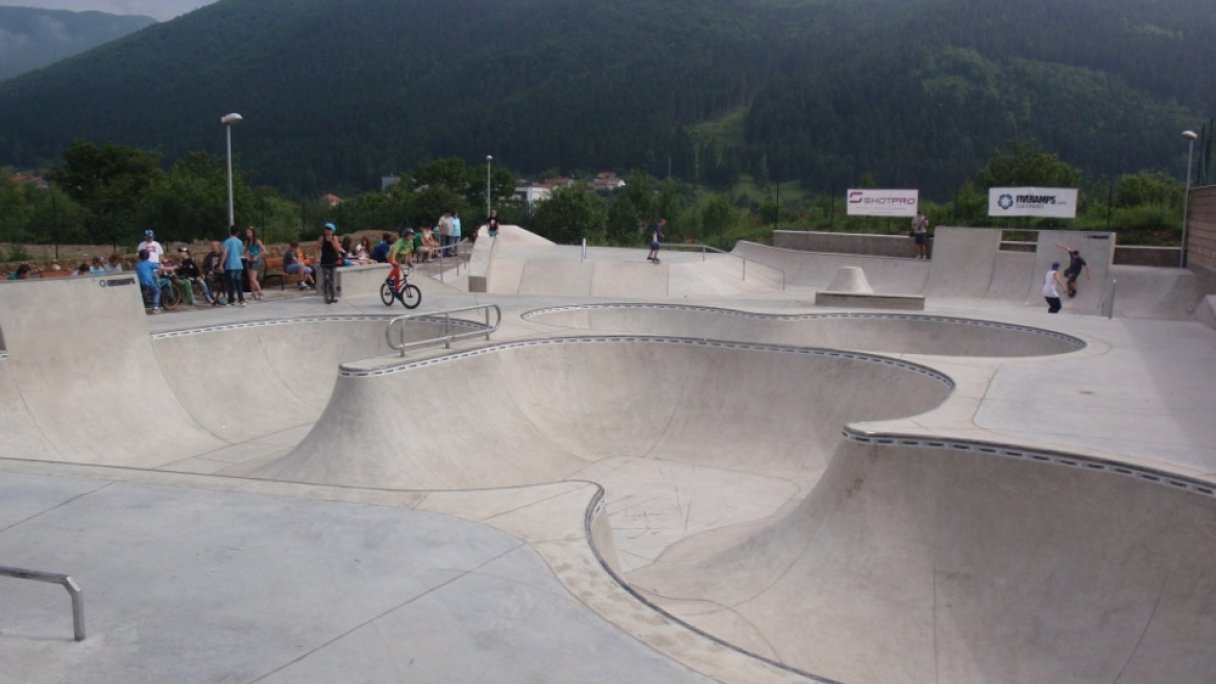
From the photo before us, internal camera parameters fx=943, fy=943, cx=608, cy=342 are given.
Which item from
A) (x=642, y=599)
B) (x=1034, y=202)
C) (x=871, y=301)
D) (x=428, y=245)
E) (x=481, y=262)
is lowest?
(x=642, y=599)

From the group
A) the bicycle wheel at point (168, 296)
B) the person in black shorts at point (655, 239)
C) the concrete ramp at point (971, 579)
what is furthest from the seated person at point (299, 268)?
the concrete ramp at point (971, 579)

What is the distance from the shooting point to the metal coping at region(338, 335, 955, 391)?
458 inches

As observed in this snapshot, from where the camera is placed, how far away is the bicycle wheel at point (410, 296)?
18.6 meters

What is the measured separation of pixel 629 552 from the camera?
10.3 meters

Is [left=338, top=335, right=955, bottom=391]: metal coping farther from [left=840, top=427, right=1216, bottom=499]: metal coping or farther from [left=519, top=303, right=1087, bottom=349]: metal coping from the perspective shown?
[left=840, top=427, right=1216, bottom=499]: metal coping

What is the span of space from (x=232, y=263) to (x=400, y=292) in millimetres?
3151

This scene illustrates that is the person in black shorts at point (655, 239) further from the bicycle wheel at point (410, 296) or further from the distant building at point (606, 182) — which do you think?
the distant building at point (606, 182)

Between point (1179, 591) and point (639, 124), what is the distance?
155 metres

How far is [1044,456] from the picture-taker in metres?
7.81

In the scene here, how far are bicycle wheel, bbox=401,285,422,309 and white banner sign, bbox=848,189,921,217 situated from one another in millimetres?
18462

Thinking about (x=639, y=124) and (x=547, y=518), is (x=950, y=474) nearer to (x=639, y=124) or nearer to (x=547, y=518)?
A: (x=547, y=518)

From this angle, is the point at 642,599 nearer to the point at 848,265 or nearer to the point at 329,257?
the point at 329,257

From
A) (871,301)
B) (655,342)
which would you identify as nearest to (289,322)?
(655,342)

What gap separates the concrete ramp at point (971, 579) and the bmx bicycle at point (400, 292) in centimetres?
1107
